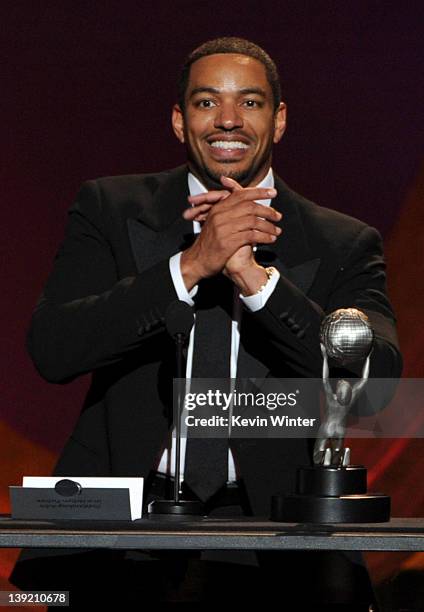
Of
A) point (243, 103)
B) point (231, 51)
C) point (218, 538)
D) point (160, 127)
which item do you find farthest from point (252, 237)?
point (160, 127)

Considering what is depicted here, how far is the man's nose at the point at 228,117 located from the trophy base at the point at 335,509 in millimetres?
942

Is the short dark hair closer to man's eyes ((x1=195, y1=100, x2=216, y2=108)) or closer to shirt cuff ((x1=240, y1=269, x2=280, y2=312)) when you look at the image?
man's eyes ((x1=195, y1=100, x2=216, y2=108))

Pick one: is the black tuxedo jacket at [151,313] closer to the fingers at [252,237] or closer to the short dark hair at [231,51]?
the fingers at [252,237]

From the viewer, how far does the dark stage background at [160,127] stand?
392 cm

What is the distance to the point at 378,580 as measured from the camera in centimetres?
383

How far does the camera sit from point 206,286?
2697 millimetres

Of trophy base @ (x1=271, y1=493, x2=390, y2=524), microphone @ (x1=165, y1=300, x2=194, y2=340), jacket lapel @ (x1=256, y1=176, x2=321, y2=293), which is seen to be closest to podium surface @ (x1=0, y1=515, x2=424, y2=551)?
trophy base @ (x1=271, y1=493, x2=390, y2=524)

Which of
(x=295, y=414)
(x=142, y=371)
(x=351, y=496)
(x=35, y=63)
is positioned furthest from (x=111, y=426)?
(x=35, y=63)

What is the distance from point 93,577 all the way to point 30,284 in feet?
6.21

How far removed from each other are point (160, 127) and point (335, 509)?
7.40 ft

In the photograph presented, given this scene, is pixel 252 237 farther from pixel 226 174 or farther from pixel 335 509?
pixel 335 509

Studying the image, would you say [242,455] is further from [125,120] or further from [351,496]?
[125,120]

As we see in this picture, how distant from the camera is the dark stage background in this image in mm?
3920

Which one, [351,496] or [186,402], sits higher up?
[186,402]
